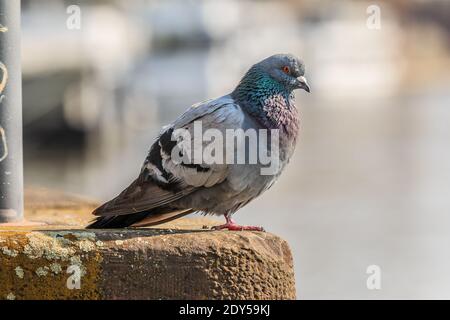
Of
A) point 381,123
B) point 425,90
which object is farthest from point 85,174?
point 425,90

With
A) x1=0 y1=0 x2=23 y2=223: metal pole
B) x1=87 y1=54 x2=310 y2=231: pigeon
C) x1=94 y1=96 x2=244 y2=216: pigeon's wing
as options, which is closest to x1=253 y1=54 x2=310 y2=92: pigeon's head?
x1=87 y1=54 x2=310 y2=231: pigeon

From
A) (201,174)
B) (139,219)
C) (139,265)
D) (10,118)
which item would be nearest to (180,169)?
(201,174)

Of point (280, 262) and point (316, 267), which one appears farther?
point (316, 267)

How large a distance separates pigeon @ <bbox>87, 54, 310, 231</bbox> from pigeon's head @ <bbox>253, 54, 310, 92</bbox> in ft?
0.68

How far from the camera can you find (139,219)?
4.95 m

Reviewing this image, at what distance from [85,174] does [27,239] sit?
62.5 feet

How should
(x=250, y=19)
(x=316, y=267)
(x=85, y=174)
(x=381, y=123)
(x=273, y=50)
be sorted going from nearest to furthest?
(x=316, y=267), (x=85, y=174), (x=381, y=123), (x=273, y=50), (x=250, y=19)

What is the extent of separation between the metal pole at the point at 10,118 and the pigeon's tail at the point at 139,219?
36cm

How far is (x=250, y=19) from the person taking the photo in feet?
235

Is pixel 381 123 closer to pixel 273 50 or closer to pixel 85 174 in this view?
pixel 85 174

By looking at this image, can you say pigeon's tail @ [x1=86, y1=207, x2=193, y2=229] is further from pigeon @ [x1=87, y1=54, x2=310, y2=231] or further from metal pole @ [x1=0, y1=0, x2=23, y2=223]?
metal pole @ [x1=0, y1=0, x2=23, y2=223]

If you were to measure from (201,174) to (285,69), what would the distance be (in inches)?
31.4

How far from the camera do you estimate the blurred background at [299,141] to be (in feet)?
46.3
